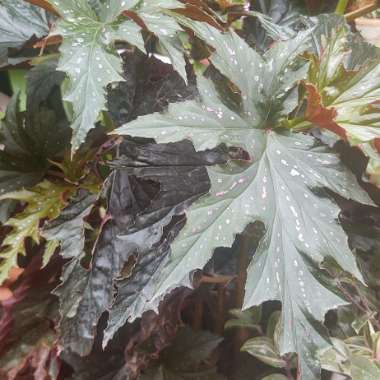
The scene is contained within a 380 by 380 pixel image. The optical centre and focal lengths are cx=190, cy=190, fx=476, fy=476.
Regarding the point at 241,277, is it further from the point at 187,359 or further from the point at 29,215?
the point at 29,215

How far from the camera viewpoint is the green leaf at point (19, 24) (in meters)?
0.76

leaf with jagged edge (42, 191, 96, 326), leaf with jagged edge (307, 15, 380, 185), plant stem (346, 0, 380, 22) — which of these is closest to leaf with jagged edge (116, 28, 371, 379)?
leaf with jagged edge (307, 15, 380, 185)

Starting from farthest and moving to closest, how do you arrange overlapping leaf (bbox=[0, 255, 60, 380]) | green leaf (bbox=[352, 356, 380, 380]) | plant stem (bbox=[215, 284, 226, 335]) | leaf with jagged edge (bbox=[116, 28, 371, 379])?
plant stem (bbox=[215, 284, 226, 335]) → overlapping leaf (bbox=[0, 255, 60, 380]) → green leaf (bbox=[352, 356, 380, 380]) → leaf with jagged edge (bbox=[116, 28, 371, 379])

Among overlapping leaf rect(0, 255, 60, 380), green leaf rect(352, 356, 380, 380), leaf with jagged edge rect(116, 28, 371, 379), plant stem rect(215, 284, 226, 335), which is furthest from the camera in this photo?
plant stem rect(215, 284, 226, 335)

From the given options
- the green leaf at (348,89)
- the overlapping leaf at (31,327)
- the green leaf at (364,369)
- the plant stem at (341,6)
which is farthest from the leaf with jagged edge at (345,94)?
the overlapping leaf at (31,327)

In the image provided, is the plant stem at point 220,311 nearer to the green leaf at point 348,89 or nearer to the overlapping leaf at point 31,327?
the overlapping leaf at point 31,327

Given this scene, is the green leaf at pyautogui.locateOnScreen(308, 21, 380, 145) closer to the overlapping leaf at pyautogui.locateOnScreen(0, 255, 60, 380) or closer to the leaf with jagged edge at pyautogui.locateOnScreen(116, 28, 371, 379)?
the leaf with jagged edge at pyautogui.locateOnScreen(116, 28, 371, 379)

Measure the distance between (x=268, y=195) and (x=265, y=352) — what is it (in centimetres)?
31

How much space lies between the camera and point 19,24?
30.8 inches

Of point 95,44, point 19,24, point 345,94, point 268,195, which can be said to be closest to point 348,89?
point 345,94

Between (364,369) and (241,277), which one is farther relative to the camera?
(241,277)

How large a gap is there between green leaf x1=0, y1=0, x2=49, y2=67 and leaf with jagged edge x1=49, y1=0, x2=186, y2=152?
22 cm

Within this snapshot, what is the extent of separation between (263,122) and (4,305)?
0.52 metres

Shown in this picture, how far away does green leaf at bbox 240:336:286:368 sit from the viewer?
73cm
